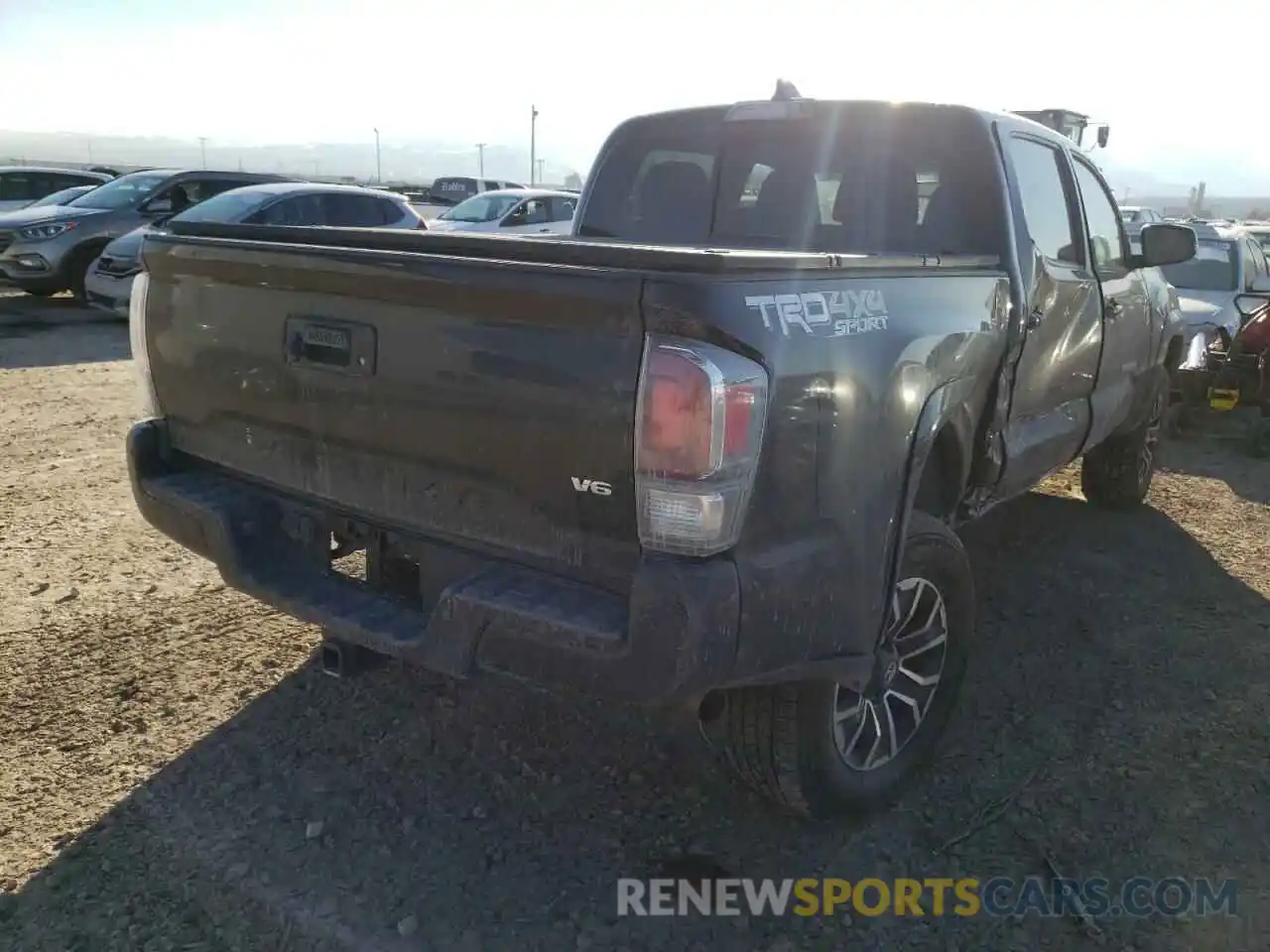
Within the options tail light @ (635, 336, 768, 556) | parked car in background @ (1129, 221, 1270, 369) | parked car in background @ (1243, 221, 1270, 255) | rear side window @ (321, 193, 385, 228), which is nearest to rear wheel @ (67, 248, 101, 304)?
rear side window @ (321, 193, 385, 228)

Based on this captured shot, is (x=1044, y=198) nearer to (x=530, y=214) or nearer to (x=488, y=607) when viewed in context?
(x=488, y=607)

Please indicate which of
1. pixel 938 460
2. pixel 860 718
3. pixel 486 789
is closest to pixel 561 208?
pixel 938 460

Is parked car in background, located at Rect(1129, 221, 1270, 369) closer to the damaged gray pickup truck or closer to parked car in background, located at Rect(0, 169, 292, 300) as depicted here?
the damaged gray pickup truck

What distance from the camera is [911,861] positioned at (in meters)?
2.87

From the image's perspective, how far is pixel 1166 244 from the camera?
4.77m

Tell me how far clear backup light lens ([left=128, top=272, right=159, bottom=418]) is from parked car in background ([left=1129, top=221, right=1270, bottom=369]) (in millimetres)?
8696

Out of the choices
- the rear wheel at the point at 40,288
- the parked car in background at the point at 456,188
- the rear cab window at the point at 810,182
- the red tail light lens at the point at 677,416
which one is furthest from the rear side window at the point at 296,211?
the parked car in background at the point at 456,188

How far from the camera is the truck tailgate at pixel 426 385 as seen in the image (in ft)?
7.31

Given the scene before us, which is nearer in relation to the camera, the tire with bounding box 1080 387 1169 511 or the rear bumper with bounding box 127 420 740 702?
the rear bumper with bounding box 127 420 740 702

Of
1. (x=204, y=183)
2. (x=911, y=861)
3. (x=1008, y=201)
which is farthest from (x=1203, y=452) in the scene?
(x=204, y=183)

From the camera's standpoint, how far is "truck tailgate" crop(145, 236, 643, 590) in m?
2.23

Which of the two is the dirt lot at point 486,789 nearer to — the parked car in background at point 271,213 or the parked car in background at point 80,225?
the parked car in background at point 271,213

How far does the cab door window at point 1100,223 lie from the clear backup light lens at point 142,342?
3695mm

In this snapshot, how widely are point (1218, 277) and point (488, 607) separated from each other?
1053 centimetres
